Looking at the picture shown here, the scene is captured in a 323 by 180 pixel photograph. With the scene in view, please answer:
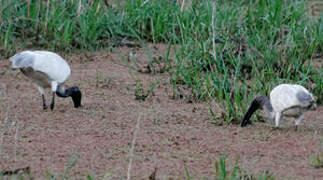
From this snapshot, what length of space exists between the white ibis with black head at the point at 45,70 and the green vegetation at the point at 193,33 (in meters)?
1.04

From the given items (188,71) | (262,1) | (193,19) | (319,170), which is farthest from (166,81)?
(319,170)

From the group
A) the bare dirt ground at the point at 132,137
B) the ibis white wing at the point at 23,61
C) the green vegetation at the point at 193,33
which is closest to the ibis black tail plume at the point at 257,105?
the bare dirt ground at the point at 132,137

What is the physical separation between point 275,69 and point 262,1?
1654 millimetres

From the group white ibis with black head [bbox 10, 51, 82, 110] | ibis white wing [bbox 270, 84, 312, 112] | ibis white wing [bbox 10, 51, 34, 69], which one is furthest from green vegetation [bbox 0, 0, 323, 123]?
ibis white wing [bbox 10, 51, 34, 69]

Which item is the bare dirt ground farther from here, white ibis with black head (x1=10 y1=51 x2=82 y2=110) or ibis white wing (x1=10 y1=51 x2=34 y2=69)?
ibis white wing (x1=10 y1=51 x2=34 y2=69)

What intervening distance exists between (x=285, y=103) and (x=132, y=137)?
1091mm

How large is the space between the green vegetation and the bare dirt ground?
461 mm

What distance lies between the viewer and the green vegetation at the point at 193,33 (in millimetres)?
6918

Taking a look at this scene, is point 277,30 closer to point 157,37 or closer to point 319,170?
point 157,37

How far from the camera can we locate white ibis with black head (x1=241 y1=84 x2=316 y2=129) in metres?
5.05

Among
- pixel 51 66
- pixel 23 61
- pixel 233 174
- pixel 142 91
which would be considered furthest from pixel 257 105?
pixel 23 61

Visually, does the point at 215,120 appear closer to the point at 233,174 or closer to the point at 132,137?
the point at 132,137

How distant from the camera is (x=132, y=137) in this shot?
5.28 metres

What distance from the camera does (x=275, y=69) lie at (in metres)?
7.04
